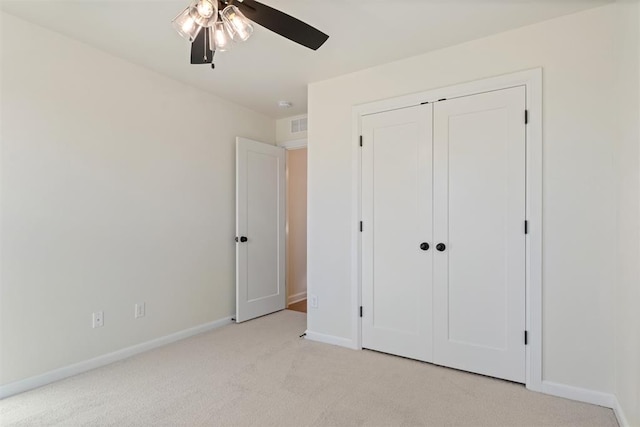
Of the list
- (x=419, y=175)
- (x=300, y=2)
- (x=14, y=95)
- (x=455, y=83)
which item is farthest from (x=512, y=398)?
(x=14, y=95)

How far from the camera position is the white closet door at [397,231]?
9.05 feet

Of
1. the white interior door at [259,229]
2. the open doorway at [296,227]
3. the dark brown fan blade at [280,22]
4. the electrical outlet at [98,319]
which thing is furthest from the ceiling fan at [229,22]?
the open doorway at [296,227]

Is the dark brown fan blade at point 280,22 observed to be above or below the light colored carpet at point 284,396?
above

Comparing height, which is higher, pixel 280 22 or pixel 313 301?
pixel 280 22

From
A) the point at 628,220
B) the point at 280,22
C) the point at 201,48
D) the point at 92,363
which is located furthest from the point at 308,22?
the point at 92,363

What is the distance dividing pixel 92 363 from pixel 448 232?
2864 mm

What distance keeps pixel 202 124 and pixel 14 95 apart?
1.52m

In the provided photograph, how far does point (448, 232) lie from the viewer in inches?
104

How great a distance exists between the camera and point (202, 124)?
3.57 metres

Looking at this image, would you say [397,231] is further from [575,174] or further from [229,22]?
[229,22]

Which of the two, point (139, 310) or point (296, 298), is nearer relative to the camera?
point (139, 310)

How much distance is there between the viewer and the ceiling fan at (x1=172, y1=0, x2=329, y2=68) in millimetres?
1657

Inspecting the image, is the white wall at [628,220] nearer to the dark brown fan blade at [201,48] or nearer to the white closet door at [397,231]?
the white closet door at [397,231]

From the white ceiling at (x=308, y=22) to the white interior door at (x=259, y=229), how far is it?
1.04 m
